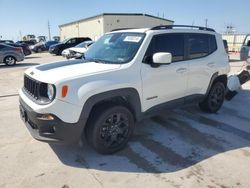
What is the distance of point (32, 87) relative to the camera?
12.5 feet

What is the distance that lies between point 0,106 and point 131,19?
36.4 m

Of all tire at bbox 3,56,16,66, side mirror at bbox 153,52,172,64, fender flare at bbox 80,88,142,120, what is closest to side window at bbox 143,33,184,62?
side mirror at bbox 153,52,172,64

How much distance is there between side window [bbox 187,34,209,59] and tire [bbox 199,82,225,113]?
0.88 m

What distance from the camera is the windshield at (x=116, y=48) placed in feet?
13.5

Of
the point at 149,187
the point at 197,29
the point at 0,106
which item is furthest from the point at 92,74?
the point at 0,106

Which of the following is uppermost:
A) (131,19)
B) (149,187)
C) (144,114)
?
(131,19)

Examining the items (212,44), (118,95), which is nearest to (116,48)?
(118,95)

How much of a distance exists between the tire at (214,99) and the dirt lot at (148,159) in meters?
0.49

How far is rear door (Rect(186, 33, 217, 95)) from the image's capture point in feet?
16.2

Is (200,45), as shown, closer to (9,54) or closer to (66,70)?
(66,70)

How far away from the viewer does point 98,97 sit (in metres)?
3.54

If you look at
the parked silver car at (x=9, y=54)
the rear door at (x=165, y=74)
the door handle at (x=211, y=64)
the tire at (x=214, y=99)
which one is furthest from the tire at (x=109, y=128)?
the parked silver car at (x=9, y=54)

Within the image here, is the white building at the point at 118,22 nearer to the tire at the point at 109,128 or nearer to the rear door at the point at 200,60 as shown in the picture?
the rear door at the point at 200,60

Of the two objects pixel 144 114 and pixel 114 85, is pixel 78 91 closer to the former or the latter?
pixel 114 85
